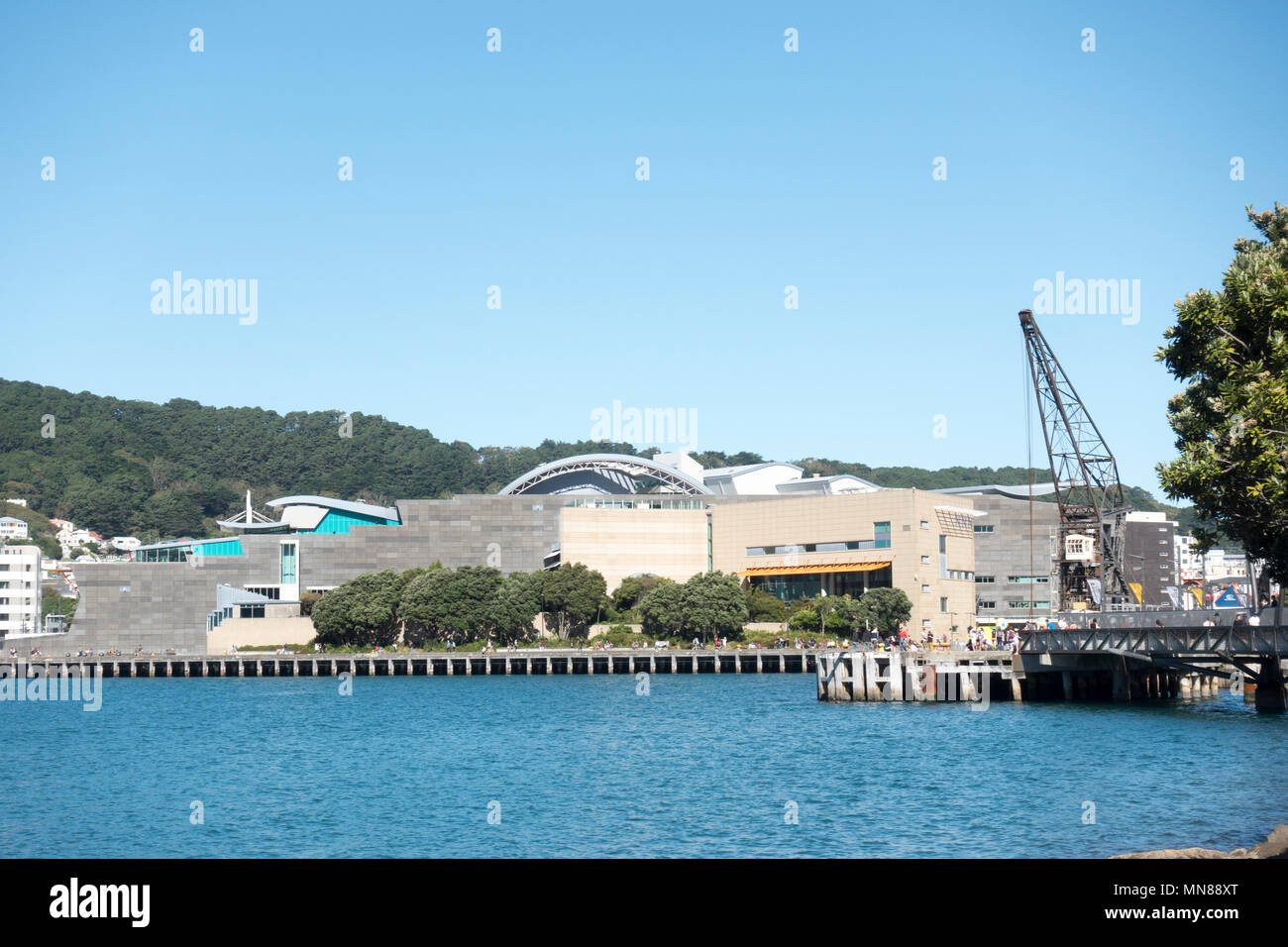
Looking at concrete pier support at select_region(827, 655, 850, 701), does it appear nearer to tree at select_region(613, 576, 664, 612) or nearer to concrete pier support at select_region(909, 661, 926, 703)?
concrete pier support at select_region(909, 661, 926, 703)

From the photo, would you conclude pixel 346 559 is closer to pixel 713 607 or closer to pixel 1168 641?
pixel 713 607

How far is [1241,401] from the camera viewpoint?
32.1 meters

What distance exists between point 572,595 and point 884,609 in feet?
105

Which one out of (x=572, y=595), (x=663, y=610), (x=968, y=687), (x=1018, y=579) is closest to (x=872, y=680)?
(x=968, y=687)

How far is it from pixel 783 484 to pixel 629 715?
124157 mm

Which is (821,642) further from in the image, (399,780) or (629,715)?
(399,780)

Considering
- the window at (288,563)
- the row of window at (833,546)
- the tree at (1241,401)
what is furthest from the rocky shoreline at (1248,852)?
the window at (288,563)

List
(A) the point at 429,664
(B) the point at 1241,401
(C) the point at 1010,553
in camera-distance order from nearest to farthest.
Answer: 1. (B) the point at 1241,401
2. (A) the point at 429,664
3. (C) the point at 1010,553

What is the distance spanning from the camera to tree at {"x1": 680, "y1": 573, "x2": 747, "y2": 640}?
4985 inches

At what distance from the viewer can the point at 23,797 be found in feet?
151

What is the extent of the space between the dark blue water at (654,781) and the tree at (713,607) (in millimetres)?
46373

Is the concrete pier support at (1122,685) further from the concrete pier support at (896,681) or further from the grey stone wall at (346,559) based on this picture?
the grey stone wall at (346,559)
